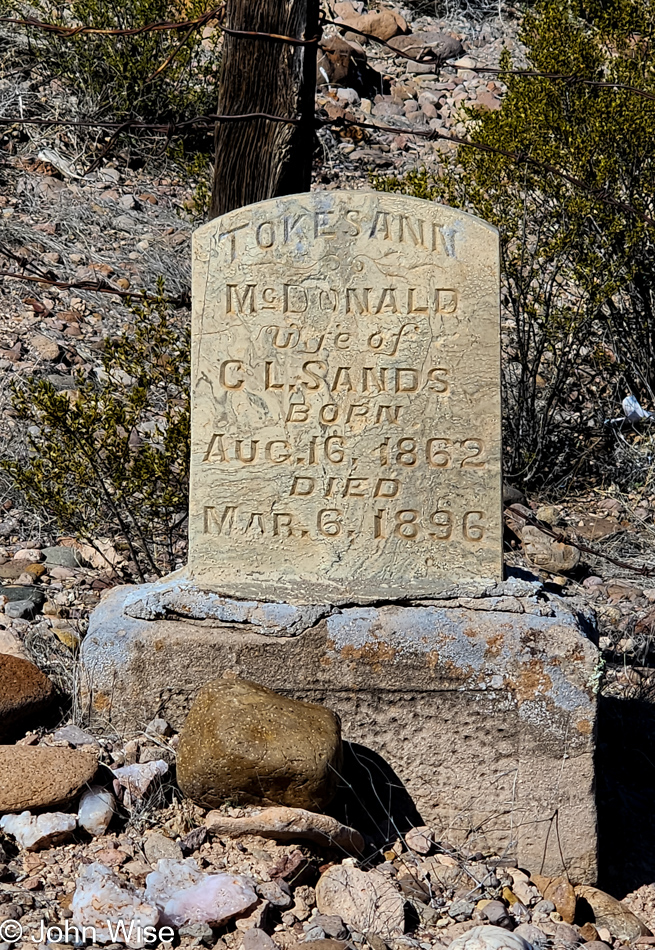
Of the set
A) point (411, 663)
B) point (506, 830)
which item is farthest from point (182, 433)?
point (506, 830)

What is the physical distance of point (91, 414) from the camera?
418cm

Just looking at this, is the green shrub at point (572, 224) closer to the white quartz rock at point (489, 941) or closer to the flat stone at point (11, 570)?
the flat stone at point (11, 570)

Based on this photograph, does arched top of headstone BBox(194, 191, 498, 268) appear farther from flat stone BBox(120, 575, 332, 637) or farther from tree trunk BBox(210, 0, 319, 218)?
flat stone BBox(120, 575, 332, 637)

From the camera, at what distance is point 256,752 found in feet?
8.73

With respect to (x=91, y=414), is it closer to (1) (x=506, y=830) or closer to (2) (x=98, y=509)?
Result: (2) (x=98, y=509)

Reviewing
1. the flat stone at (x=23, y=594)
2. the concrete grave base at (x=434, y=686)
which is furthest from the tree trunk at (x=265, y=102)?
the flat stone at (x=23, y=594)

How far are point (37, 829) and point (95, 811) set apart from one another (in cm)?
15

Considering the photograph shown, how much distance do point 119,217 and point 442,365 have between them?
4.84 metres

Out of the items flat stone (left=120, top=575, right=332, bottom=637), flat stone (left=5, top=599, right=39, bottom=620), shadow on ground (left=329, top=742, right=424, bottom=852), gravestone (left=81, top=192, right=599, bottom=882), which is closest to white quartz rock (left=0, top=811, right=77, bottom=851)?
gravestone (left=81, top=192, right=599, bottom=882)

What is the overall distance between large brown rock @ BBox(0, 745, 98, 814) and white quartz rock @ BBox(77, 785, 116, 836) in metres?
0.03

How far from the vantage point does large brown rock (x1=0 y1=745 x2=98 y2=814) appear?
268cm

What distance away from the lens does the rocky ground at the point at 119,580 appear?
258 centimetres

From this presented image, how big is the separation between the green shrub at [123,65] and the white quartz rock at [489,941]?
670 cm

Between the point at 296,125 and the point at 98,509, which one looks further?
the point at 98,509
